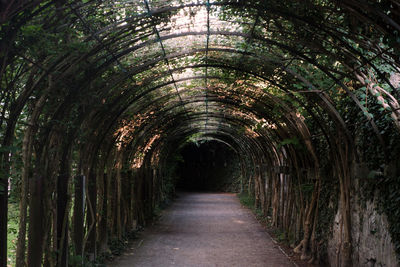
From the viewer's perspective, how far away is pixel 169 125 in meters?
13.9

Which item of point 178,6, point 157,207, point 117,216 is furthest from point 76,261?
point 157,207

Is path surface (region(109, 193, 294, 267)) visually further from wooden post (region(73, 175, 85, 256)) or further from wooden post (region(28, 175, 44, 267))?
wooden post (region(28, 175, 44, 267))

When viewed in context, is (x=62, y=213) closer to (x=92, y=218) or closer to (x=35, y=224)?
(x=35, y=224)

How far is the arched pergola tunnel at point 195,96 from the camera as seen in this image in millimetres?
4160

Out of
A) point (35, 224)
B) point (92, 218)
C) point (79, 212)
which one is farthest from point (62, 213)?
point (92, 218)

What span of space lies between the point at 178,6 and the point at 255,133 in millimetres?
9211

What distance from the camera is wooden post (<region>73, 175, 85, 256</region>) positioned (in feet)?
21.3

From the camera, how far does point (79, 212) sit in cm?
661

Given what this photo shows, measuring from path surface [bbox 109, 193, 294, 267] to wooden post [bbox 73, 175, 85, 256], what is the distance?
3.93 ft

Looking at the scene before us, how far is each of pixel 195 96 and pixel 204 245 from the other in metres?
3.16

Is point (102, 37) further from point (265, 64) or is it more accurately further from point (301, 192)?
point (301, 192)

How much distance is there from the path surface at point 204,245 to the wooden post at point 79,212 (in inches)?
47.1

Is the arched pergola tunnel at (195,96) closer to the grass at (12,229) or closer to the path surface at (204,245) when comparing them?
the grass at (12,229)

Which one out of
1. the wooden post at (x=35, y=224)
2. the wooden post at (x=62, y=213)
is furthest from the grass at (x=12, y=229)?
the wooden post at (x=62, y=213)
